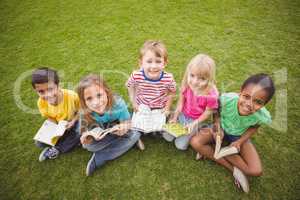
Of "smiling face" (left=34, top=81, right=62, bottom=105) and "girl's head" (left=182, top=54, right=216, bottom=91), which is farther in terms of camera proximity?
"smiling face" (left=34, top=81, right=62, bottom=105)

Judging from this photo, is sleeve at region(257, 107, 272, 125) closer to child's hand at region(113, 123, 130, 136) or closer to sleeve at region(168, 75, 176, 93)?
sleeve at region(168, 75, 176, 93)

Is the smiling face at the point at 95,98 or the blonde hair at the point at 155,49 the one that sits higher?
the blonde hair at the point at 155,49

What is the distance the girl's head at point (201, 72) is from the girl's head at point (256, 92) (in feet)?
1.15

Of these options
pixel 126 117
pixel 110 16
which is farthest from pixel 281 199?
pixel 110 16

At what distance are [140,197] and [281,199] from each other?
1.40 meters

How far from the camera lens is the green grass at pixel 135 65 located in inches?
89.4

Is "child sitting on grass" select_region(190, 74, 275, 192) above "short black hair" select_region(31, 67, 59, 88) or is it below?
below

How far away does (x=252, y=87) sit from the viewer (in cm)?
183

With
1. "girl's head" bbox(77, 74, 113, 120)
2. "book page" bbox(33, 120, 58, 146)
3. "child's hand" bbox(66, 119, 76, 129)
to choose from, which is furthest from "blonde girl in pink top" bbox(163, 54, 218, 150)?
"book page" bbox(33, 120, 58, 146)

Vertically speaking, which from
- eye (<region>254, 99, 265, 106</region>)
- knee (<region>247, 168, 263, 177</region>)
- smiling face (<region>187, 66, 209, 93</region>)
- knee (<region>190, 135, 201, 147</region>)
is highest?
smiling face (<region>187, 66, 209, 93</region>)

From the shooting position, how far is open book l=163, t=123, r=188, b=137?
2279 mm

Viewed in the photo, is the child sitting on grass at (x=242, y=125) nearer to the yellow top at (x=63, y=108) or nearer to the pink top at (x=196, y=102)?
the pink top at (x=196, y=102)

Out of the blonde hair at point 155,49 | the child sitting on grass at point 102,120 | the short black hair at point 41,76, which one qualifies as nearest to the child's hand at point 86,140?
the child sitting on grass at point 102,120

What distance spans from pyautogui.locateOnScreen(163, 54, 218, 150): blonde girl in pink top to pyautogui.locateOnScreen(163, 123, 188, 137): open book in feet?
0.22
